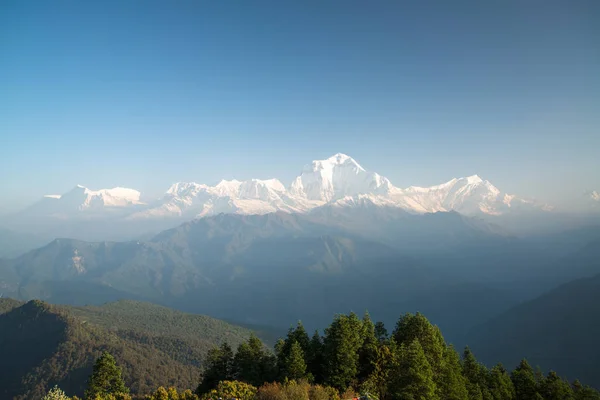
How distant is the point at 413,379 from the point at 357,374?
15.0 m

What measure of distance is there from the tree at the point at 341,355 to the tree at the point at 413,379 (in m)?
8.46

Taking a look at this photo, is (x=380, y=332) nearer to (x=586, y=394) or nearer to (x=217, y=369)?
(x=217, y=369)

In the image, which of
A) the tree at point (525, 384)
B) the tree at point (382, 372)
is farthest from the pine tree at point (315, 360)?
the tree at point (525, 384)

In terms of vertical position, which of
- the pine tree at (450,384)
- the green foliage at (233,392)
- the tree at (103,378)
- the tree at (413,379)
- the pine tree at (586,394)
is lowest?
the tree at (103,378)

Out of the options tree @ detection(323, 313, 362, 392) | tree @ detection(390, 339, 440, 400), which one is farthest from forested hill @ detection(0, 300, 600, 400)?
tree @ detection(390, 339, 440, 400)

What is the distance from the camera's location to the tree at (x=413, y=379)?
38.9 metres

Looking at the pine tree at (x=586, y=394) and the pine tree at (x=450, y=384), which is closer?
the pine tree at (x=450, y=384)

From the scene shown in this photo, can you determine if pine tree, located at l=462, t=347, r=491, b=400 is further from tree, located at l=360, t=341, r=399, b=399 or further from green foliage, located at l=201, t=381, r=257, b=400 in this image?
green foliage, located at l=201, t=381, r=257, b=400

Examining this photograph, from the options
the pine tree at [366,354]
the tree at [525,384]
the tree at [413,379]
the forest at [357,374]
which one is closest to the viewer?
the tree at [413,379]

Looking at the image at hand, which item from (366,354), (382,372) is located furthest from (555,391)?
(366,354)

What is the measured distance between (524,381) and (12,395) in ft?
716

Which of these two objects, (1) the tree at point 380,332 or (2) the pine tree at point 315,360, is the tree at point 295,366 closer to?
(2) the pine tree at point 315,360

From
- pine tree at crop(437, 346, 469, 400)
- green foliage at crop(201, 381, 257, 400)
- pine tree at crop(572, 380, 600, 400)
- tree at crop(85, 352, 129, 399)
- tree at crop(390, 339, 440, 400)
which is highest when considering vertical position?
tree at crop(390, 339, 440, 400)

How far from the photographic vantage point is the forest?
40656 millimetres
